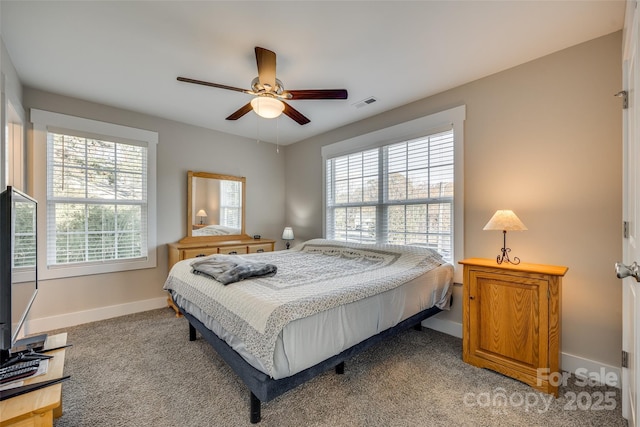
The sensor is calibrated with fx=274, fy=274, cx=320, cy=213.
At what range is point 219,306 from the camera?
6.03ft

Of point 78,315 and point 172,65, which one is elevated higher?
point 172,65

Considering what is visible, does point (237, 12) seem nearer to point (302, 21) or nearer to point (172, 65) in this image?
point (302, 21)

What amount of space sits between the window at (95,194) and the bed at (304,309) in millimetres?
1390

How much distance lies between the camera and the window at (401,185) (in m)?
2.94

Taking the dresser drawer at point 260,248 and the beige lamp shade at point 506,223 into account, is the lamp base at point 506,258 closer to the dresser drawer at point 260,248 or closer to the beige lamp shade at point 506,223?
the beige lamp shade at point 506,223

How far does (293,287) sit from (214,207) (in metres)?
2.83

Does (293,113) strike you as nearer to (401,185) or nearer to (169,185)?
(401,185)

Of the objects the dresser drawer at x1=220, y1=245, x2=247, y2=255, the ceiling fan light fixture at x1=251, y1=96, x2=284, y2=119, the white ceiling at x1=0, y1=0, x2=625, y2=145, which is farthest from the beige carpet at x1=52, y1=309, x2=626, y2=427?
the white ceiling at x1=0, y1=0, x2=625, y2=145

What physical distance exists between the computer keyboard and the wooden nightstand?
111 inches

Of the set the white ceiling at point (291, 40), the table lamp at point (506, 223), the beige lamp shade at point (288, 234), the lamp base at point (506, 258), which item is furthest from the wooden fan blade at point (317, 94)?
the beige lamp shade at point (288, 234)

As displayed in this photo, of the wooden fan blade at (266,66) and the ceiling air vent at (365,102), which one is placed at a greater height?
the ceiling air vent at (365,102)

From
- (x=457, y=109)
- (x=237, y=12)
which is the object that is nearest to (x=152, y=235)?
(x=237, y=12)

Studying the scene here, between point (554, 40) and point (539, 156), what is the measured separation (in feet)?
2.89

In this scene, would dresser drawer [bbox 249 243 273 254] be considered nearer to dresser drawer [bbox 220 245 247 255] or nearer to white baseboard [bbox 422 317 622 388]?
dresser drawer [bbox 220 245 247 255]
